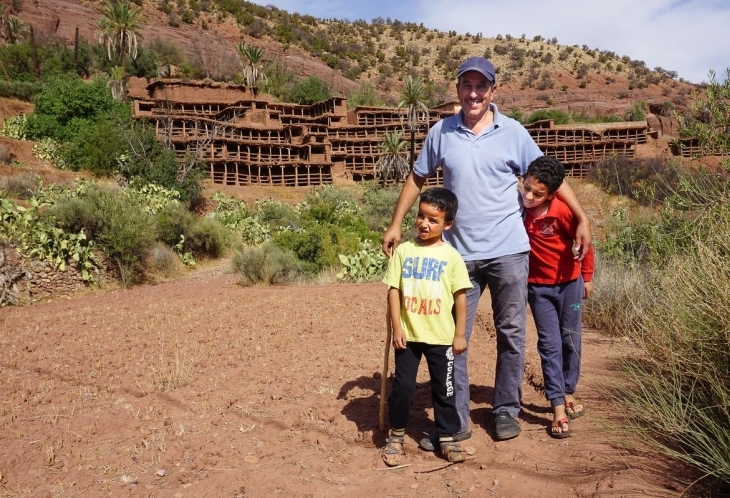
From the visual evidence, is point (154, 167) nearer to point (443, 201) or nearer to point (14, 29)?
point (443, 201)

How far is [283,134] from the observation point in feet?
114

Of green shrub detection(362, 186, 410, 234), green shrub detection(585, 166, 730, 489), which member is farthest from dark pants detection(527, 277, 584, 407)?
green shrub detection(362, 186, 410, 234)

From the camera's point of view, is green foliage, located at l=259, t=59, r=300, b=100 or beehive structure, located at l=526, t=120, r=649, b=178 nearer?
beehive structure, located at l=526, t=120, r=649, b=178

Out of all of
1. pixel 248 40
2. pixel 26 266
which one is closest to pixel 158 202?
pixel 26 266

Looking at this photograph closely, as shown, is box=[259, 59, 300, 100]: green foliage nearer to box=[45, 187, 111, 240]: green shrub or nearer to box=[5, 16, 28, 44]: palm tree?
box=[5, 16, 28, 44]: palm tree

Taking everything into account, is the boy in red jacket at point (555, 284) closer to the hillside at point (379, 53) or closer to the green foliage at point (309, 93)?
the green foliage at point (309, 93)

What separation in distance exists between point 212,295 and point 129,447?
5.68m

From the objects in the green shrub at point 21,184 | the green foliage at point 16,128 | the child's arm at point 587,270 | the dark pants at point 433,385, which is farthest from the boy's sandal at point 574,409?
the green foliage at point 16,128

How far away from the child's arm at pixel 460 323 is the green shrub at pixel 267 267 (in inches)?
334

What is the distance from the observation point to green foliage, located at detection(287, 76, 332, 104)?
4869 centimetres

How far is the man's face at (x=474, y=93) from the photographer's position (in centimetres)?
326

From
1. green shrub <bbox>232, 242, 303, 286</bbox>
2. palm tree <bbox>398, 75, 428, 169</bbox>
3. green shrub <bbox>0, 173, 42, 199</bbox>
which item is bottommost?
green shrub <bbox>232, 242, 303, 286</bbox>

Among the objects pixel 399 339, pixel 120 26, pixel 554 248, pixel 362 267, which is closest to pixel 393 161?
pixel 120 26

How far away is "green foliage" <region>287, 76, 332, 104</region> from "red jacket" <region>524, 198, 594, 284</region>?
1841 inches
